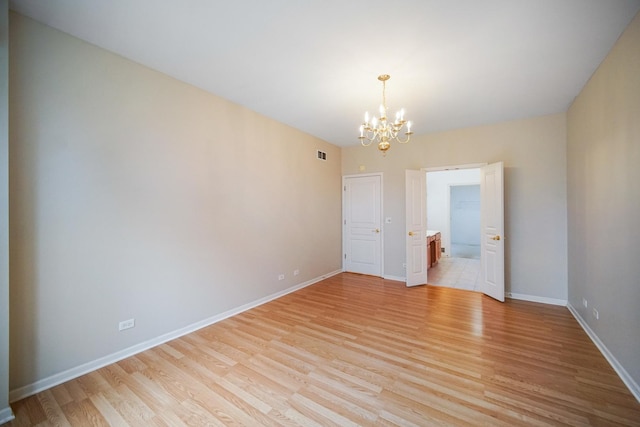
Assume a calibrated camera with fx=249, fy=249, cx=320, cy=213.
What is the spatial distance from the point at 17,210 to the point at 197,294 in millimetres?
1757

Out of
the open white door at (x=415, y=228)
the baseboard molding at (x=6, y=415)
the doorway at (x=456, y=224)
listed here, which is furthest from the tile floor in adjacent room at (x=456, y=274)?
the baseboard molding at (x=6, y=415)

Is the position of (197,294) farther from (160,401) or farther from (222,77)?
(222,77)

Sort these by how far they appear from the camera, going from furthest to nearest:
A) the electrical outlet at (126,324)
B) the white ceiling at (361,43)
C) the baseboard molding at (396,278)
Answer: the baseboard molding at (396,278) < the electrical outlet at (126,324) < the white ceiling at (361,43)

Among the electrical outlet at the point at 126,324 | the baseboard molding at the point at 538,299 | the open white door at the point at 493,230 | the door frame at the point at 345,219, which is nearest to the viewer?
the electrical outlet at the point at 126,324

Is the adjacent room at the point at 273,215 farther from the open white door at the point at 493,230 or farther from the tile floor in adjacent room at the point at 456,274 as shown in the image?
the tile floor in adjacent room at the point at 456,274

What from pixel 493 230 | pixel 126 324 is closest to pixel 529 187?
pixel 493 230

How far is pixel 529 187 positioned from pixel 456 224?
7478mm

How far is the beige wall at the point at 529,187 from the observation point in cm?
384

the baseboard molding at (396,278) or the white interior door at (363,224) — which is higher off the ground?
the white interior door at (363,224)

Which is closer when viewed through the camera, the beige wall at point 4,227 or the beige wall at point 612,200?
the beige wall at point 4,227

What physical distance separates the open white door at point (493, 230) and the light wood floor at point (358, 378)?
2.48 ft

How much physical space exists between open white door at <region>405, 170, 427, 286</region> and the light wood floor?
4.87 ft

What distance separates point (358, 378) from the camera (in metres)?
2.13

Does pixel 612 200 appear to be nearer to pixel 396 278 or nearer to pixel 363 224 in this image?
pixel 396 278
